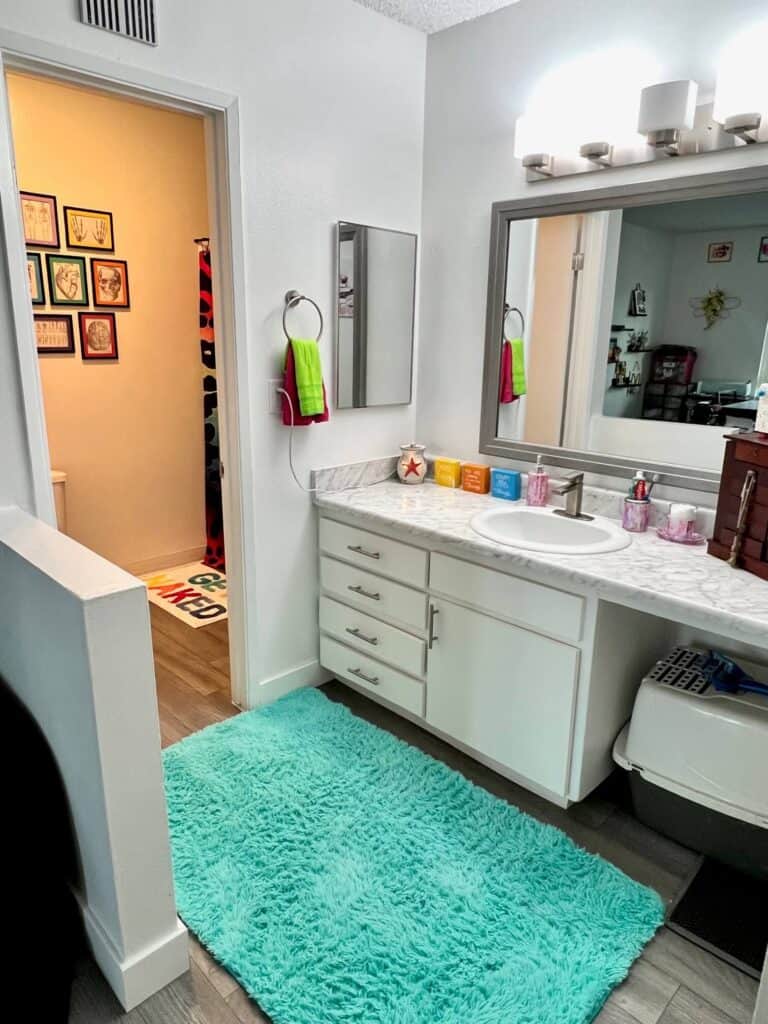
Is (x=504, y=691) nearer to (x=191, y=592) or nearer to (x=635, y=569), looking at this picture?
(x=635, y=569)

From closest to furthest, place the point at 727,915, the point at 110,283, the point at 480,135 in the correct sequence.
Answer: the point at 727,915
the point at 480,135
the point at 110,283

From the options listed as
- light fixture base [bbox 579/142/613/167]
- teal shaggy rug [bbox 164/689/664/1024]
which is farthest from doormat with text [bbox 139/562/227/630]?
light fixture base [bbox 579/142/613/167]

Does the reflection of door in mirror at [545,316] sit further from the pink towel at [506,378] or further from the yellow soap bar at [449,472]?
the yellow soap bar at [449,472]

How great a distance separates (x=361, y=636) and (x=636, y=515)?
3.48 feet

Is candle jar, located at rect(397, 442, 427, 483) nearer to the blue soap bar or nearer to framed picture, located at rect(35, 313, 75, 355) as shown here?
the blue soap bar

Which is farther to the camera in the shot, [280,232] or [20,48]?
[280,232]

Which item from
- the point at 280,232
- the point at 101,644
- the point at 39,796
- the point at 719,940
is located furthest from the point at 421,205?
the point at 719,940

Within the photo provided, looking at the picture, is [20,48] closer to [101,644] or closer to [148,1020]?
[101,644]

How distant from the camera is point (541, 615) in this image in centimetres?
190

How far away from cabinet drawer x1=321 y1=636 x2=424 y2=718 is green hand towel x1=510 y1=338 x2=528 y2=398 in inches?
44.2

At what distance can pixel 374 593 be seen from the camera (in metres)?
2.40

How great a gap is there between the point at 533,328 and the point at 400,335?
566 mm

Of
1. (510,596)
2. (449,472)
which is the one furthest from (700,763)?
(449,472)

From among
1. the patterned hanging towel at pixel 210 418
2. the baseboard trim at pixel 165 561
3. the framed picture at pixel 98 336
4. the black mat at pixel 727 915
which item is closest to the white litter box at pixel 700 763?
the black mat at pixel 727 915
